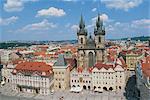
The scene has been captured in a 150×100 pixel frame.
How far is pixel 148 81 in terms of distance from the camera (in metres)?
38.8

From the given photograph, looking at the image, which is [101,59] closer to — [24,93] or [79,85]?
[79,85]

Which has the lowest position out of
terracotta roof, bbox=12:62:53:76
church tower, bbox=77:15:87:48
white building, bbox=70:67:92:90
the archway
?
white building, bbox=70:67:92:90

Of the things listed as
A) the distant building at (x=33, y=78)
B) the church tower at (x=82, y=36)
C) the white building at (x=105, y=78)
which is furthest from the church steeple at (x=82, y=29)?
the distant building at (x=33, y=78)

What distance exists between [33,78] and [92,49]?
16.3 m

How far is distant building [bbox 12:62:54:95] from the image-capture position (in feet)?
177

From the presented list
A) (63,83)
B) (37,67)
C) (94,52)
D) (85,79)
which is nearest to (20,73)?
(37,67)

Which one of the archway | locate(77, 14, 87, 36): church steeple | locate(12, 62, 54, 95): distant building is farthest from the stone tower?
locate(12, 62, 54, 95): distant building

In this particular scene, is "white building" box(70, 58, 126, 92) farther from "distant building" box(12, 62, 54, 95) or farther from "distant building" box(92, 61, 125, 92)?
"distant building" box(12, 62, 54, 95)

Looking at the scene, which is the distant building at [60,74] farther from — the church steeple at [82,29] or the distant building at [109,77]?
the church steeple at [82,29]

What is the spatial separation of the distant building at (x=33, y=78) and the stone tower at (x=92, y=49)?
407 inches

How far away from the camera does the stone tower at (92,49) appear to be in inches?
2514

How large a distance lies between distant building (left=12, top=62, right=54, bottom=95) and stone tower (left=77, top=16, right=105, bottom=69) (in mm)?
10330

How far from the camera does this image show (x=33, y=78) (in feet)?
180

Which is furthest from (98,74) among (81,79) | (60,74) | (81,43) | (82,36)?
(82,36)
